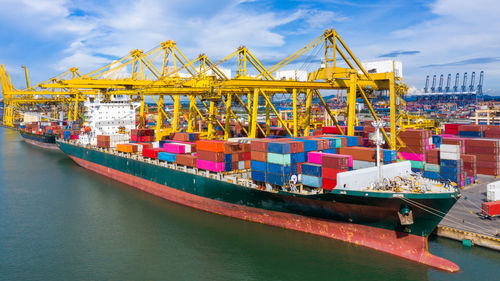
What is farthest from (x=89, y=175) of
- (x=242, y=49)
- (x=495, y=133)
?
(x=495, y=133)

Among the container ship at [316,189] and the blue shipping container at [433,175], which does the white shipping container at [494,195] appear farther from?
the container ship at [316,189]

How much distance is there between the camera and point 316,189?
22.2m

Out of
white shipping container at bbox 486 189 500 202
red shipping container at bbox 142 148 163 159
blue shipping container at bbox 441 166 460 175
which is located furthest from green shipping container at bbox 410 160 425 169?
red shipping container at bbox 142 148 163 159

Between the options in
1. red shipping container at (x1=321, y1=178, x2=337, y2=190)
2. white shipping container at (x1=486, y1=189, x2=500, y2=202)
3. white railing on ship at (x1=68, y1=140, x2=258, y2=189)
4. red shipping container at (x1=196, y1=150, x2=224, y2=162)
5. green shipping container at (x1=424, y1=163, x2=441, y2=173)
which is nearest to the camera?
red shipping container at (x1=321, y1=178, x2=337, y2=190)

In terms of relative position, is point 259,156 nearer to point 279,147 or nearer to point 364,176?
point 279,147

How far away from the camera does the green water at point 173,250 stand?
1772 cm

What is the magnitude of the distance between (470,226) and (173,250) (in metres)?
18.5

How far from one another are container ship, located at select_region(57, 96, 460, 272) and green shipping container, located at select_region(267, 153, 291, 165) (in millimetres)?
67

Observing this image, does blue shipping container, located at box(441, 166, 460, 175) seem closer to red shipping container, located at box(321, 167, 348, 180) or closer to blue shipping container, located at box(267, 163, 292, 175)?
red shipping container, located at box(321, 167, 348, 180)

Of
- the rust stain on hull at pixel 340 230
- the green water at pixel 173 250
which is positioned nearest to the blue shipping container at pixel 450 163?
the green water at pixel 173 250

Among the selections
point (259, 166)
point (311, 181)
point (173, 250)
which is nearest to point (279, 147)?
point (259, 166)

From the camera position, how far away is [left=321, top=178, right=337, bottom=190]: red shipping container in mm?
20413

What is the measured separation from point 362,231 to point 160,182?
65.9 feet

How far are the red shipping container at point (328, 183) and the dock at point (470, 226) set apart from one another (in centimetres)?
728
